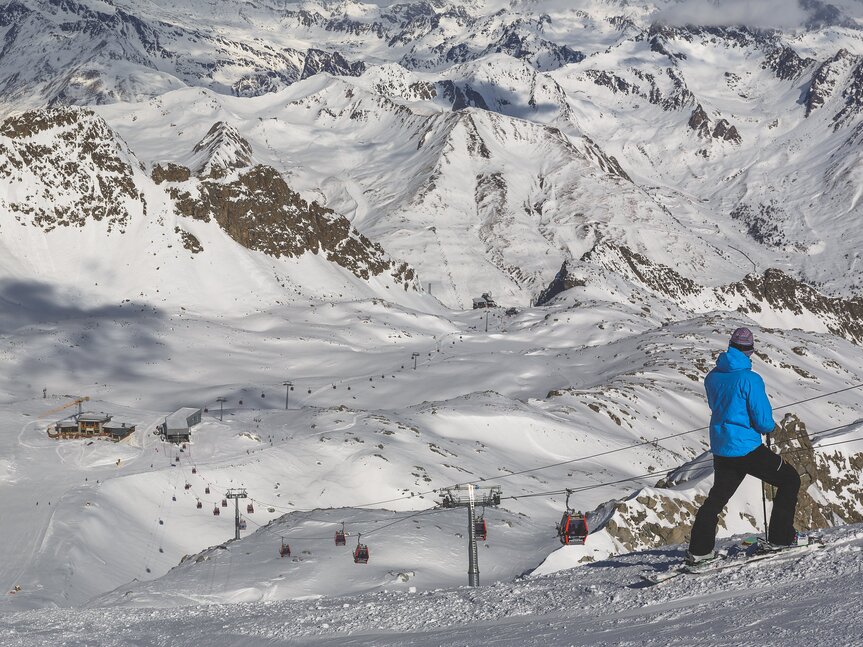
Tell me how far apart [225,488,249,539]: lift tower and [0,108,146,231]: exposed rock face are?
114285 mm

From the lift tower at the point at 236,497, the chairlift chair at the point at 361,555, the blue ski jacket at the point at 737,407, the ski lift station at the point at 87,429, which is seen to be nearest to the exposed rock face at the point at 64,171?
the ski lift station at the point at 87,429

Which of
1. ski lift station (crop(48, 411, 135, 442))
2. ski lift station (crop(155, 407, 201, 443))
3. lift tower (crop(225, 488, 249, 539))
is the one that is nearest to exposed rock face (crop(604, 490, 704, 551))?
lift tower (crop(225, 488, 249, 539))

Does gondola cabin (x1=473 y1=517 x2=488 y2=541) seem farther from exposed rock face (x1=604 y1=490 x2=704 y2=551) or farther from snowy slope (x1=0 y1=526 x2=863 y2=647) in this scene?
snowy slope (x1=0 y1=526 x2=863 y2=647)

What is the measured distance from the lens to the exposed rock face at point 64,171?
161750mm

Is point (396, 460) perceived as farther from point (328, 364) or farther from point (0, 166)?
point (0, 166)

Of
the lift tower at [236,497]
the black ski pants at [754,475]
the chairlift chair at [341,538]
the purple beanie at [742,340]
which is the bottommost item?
the lift tower at [236,497]

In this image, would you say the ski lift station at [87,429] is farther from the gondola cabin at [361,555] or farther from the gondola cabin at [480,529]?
the gondola cabin at [480,529]

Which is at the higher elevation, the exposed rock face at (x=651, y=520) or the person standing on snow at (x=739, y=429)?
the person standing on snow at (x=739, y=429)

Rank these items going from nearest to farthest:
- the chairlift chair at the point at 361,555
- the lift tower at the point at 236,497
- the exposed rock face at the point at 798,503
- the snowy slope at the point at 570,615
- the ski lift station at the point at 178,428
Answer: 1. the snowy slope at the point at 570,615
2. the exposed rock face at the point at 798,503
3. the chairlift chair at the point at 361,555
4. the lift tower at the point at 236,497
5. the ski lift station at the point at 178,428

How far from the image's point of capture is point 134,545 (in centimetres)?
5262

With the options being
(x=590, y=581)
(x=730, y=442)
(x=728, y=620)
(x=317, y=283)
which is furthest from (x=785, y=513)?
(x=317, y=283)

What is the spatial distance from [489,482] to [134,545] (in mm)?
21692

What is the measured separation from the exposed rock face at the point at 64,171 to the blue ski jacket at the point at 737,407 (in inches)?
6332

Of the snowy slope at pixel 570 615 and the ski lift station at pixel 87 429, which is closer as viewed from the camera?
the snowy slope at pixel 570 615
